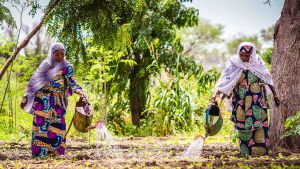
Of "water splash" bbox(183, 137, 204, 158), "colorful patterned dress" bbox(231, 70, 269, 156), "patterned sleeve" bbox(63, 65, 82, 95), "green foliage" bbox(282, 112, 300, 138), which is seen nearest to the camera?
"green foliage" bbox(282, 112, 300, 138)

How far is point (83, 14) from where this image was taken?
6.68 m

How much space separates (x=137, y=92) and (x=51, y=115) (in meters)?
6.11

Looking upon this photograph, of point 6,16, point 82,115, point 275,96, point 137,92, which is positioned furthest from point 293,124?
point 137,92

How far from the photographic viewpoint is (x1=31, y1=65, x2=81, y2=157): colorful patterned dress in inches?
250

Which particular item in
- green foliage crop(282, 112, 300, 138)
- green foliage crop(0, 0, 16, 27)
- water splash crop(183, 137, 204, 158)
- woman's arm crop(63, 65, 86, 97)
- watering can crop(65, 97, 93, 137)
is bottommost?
water splash crop(183, 137, 204, 158)

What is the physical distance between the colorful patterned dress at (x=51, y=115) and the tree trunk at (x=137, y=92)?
583cm

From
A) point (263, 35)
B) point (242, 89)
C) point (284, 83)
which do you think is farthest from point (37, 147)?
point (263, 35)

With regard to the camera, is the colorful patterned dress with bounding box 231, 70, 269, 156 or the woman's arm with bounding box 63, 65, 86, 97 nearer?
the colorful patterned dress with bounding box 231, 70, 269, 156

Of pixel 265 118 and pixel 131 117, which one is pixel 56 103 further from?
pixel 131 117

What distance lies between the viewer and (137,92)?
12.4m

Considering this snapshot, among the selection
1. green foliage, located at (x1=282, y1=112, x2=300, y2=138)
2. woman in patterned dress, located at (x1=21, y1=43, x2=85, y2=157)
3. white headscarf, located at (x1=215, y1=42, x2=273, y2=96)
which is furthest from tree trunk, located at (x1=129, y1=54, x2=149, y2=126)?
green foliage, located at (x1=282, y1=112, x2=300, y2=138)

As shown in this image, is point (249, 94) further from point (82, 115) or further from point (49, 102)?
point (49, 102)

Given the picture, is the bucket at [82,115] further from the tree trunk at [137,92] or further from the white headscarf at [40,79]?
the tree trunk at [137,92]

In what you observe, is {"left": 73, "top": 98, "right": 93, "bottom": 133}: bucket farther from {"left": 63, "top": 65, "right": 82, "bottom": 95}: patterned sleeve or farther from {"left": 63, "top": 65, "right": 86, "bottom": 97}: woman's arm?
{"left": 63, "top": 65, "right": 82, "bottom": 95}: patterned sleeve
